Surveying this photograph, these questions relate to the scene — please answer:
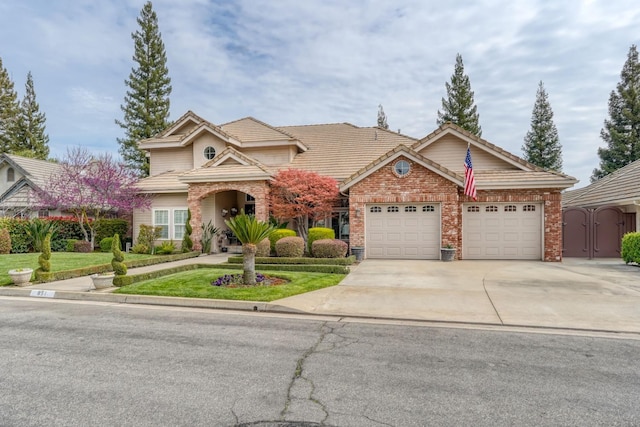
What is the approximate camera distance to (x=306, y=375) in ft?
14.9

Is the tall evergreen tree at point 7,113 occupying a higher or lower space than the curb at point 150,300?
higher

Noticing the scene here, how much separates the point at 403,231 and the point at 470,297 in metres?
7.72

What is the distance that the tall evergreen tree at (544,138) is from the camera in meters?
39.6

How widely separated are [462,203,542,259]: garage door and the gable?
2402mm

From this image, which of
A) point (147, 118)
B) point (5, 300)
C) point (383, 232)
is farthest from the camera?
point (147, 118)

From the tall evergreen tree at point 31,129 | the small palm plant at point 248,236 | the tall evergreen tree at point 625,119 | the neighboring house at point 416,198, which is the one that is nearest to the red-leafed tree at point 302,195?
the neighboring house at point 416,198

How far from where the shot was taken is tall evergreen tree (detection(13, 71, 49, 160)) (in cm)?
4059

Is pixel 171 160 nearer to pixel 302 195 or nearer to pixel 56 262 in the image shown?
pixel 56 262

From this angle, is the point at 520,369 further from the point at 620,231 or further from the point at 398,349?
the point at 620,231

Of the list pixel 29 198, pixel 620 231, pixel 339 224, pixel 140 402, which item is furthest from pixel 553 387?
pixel 29 198

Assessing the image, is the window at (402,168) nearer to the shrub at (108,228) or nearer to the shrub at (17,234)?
the shrub at (108,228)

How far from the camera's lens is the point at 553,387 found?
4215mm

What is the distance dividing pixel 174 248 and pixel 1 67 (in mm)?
38368

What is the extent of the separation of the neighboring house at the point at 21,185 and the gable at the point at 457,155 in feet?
72.9
